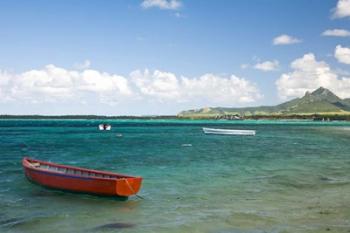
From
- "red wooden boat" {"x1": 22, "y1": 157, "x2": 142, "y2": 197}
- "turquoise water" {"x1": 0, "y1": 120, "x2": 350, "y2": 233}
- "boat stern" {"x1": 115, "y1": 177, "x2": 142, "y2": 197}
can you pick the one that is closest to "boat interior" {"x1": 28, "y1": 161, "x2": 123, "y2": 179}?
"red wooden boat" {"x1": 22, "y1": 157, "x2": 142, "y2": 197}

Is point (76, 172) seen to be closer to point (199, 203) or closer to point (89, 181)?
point (89, 181)

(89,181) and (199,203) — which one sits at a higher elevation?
(89,181)

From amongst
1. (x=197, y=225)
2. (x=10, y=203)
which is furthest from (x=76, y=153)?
(x=197, y=225)

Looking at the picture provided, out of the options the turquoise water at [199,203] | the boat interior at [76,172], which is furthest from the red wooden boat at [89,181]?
the turquoise water at [199,203]

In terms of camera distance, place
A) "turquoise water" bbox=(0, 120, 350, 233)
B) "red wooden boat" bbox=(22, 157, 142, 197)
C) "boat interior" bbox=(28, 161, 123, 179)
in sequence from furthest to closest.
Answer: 1. "boat interior" bbox=(28, 161, 123, 179)
2. "red wooden boat" bbox=(22, 157, 142, 197)
3. "turquoise water" bbox=(0, 120, 350, 233)

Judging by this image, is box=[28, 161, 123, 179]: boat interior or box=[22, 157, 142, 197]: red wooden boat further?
box=[28, 161, 123, 179]: boat interior

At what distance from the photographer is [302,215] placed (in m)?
23.1

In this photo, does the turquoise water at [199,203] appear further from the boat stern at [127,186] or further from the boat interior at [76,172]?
the boat interior at [76,172]

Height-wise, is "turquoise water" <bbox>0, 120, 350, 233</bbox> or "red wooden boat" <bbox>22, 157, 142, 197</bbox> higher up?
"red wooden boat" <bbox>22, 157, 142, 197</bbox>

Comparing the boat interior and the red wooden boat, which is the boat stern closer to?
the red wooden boat

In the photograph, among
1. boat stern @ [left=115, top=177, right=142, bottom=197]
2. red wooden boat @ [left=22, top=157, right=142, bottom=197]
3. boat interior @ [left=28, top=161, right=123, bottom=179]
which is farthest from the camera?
boat interior @ [left=28, top=161, right=123, bottom=179]

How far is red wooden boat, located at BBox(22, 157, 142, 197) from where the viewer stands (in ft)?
87.8

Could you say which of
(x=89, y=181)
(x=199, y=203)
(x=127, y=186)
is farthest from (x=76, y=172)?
(x=199, y=203)

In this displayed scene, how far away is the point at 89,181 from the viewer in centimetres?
2814
